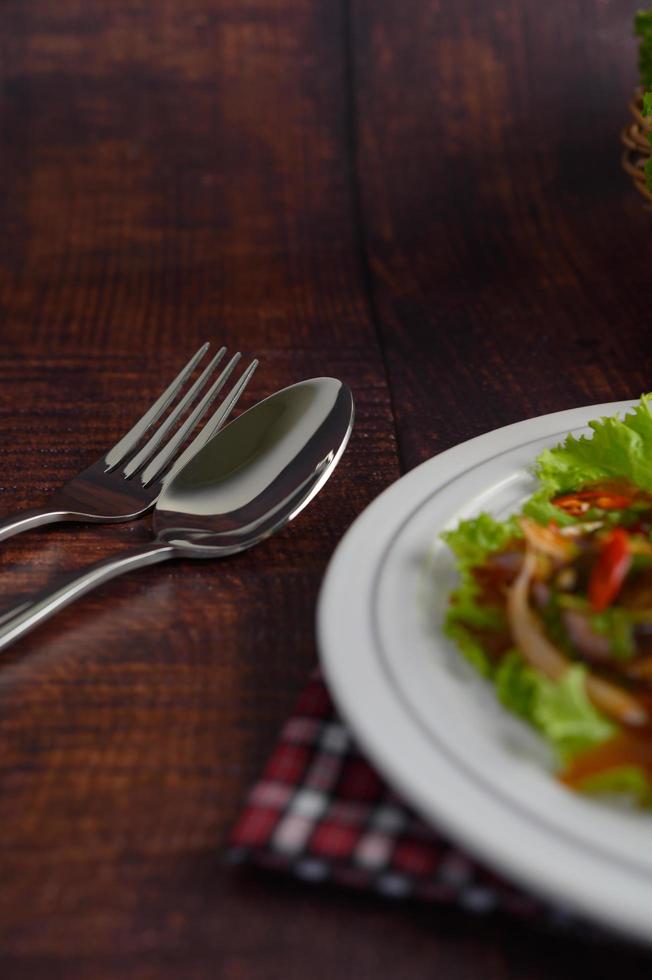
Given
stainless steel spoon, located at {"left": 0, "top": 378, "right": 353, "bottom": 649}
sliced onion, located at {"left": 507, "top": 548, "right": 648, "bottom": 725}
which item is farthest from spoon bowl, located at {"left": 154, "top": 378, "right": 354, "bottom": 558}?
sliced onion, located at {"left": 507, "top": 548, "right": 648, "bottom": 725}

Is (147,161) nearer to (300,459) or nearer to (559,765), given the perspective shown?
(300,459)

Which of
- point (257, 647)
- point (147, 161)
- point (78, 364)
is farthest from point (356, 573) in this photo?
point (147, 161)

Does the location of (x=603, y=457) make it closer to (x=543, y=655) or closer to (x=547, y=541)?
(x=547, y=541)

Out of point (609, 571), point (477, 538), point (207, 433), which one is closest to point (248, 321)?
point (207, 433)

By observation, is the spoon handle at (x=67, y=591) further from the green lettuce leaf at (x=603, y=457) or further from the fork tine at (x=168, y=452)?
the green lettuce leaf at (x=603, y=457)

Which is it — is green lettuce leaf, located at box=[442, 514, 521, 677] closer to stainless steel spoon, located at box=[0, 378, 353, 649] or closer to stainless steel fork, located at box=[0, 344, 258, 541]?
stainless steel spoon, located at box=[0, 378, 353, 649]

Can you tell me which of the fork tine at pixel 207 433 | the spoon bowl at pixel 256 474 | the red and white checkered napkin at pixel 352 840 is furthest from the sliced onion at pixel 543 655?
the fork tine at pixel 207 433
